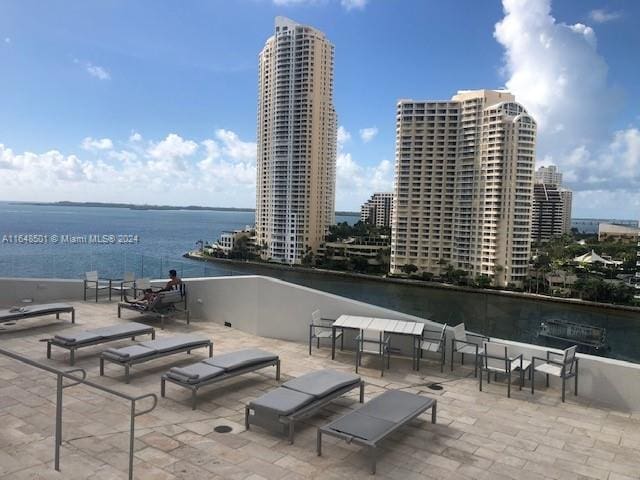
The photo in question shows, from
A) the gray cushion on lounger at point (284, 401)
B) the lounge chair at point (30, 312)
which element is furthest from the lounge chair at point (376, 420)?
the lounge chair at point (30, 312)

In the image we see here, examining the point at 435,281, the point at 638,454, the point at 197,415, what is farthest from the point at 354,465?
the point at 435,281

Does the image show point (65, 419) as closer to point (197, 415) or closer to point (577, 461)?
point (197, 415)

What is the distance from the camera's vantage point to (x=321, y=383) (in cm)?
545

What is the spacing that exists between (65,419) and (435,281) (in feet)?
252

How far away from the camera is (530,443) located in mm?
4918

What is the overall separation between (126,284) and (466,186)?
77693mm

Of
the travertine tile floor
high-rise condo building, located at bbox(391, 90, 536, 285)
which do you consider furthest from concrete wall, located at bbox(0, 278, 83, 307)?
high-rise condo building, located at bbox(391, 90, 536, 285)

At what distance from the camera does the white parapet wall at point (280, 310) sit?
246 inches

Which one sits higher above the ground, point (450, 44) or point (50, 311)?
point (450, 44)

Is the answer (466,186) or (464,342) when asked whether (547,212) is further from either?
(464,342)

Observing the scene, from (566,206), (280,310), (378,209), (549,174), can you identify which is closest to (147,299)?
(280,310)

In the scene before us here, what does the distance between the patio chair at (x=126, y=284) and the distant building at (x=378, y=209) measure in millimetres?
150288

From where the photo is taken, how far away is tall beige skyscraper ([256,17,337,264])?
315 feet

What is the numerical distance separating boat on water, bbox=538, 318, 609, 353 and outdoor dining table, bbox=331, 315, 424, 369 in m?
1.73
